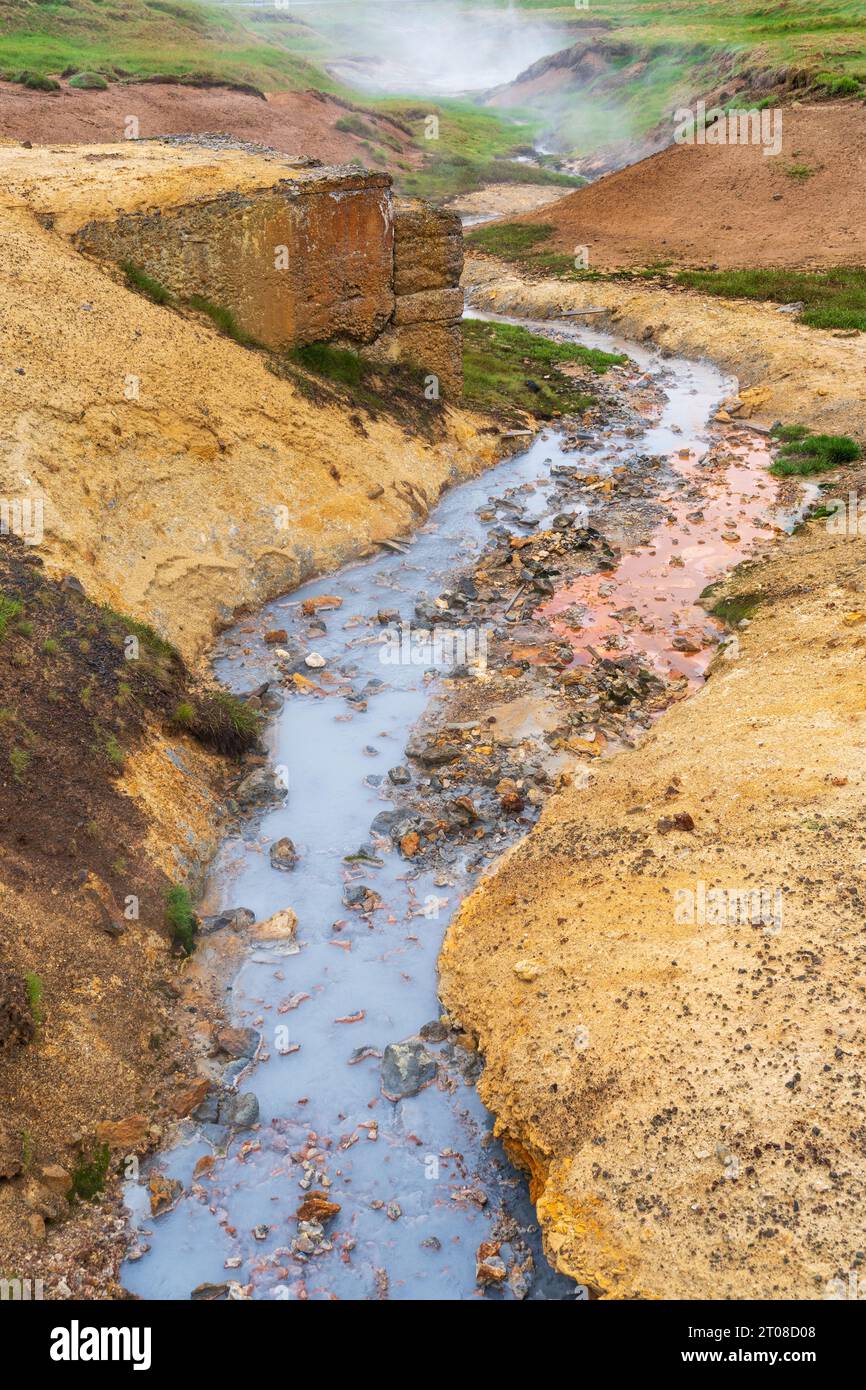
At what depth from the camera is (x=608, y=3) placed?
94375 mm

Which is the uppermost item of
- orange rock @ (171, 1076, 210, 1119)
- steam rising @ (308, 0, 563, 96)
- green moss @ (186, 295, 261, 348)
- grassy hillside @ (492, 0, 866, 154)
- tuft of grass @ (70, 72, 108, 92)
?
steam rising @ (308, 0, 563, 96)

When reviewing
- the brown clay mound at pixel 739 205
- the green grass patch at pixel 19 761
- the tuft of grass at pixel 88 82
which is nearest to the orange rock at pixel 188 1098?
the green grass patch at pixel 19 761

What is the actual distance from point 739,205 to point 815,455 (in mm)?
20849

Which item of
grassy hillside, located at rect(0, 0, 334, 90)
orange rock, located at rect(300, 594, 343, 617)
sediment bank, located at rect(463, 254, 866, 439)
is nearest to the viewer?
orange rock, located at rect(300, 594, 343, 617)

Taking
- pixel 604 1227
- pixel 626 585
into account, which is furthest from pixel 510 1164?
pixel 626 585

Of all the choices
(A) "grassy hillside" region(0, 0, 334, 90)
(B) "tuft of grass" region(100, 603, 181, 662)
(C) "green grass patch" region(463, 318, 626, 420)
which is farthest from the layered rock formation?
(A) "grassy hillside" region(0, 0, 334, 90)

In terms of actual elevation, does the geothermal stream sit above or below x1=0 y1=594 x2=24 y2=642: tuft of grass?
below

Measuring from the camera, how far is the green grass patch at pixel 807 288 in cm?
2523

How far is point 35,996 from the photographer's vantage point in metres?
7.12

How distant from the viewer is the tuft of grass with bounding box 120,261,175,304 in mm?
15250

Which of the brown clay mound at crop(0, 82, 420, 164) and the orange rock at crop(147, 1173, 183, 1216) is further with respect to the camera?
the brown clay mound at crop(0, 82, 420, 164)

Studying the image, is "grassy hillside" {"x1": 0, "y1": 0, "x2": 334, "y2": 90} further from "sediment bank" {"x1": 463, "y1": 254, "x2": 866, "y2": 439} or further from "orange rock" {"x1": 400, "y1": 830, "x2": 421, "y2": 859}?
"orange rock" {"x1": 400, "y1": 830, "x2": 421, "y2": 859}

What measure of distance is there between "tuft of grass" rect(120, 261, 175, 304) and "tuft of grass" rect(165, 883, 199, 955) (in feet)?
33.6

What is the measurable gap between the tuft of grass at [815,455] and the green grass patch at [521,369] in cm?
519
